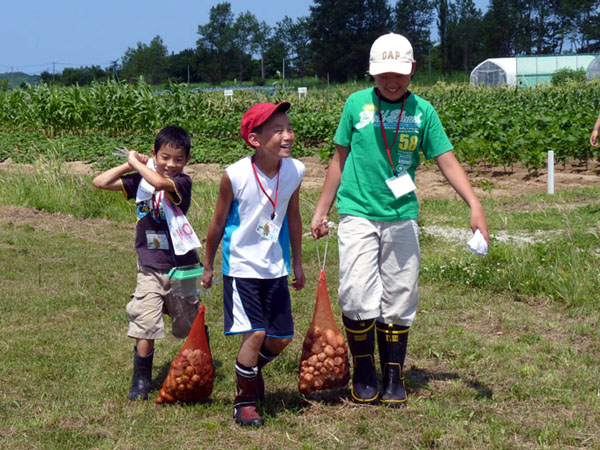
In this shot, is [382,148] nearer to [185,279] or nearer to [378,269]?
[378,269]

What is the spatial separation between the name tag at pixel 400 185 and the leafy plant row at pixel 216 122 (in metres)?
10.3

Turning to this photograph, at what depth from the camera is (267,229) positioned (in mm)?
3684

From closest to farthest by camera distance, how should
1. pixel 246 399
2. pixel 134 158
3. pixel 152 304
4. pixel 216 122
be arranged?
pixel 246 399 < pixel 134 158 < pixel 152 304 < pixel 216 122

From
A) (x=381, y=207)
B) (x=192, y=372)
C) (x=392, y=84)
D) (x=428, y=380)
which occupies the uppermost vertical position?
(x=392, y=84)

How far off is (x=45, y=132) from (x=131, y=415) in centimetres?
1840

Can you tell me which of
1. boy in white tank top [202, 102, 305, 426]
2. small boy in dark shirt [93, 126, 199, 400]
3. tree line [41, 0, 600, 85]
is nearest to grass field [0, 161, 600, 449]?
small boy in dark shirt [93, 126, 199, 400]

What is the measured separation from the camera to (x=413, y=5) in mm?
95750

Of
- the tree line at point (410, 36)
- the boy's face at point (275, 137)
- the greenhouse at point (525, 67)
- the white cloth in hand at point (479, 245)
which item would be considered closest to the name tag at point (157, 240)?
the boy's face at point (275, 137)

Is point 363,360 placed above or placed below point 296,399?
above

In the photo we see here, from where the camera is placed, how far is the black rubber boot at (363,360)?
392 centimetres

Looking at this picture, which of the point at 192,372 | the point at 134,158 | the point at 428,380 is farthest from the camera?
the point at 428,380

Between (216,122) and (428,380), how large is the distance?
14.7 metres

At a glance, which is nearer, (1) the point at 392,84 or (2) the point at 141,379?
(1) the point at 392,84

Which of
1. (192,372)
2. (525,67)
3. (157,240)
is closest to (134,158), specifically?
(157,240)
